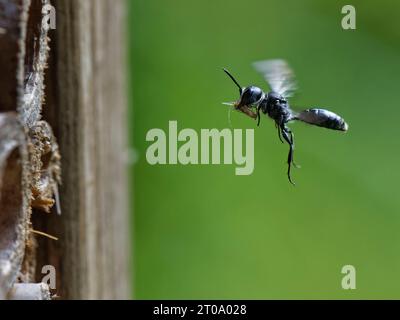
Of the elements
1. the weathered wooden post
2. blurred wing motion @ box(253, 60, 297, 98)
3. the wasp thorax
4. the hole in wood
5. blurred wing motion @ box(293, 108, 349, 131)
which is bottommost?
the hole in wood

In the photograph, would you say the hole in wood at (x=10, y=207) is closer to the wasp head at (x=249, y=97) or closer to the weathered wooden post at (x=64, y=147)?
the weathered wooden post at (x=64, y=147)

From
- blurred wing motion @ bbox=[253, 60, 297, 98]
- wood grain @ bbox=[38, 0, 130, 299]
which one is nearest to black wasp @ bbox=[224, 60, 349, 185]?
blurred wing motion @ bbox=[253, 60, 297, 98]

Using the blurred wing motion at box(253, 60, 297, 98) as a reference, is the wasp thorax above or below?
below

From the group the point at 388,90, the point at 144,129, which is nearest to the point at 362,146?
the point at 388,90

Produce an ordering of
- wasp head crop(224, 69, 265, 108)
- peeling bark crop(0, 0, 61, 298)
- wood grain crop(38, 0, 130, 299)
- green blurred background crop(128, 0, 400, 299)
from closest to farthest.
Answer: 1. peeling bark crop(0, 0, 61, 298)
2. wood grain crop(38, 0, 130, 299)
3. wasp head crop(224, 69, 265, 108)
4. green blurred background crop(128, 0, 400, 299)

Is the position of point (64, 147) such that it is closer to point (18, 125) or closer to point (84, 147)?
point (84, 147)

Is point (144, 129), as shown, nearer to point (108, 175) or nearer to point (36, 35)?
point (108, 175)

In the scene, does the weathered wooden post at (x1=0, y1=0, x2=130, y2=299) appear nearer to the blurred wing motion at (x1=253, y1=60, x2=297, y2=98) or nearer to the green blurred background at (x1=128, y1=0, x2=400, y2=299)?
the blurred wing motion at (x1=253, y1=60, x2=297, y2=98)
